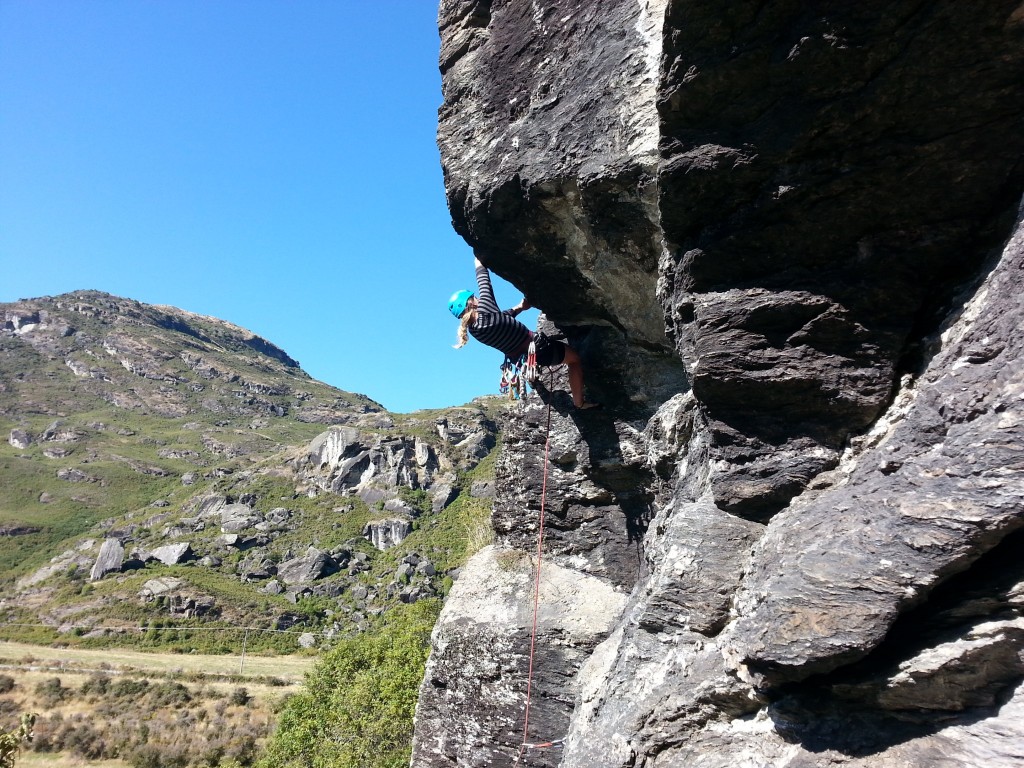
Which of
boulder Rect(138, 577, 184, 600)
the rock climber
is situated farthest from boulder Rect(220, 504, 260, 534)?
the rock climber

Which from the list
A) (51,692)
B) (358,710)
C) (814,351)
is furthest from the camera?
(51,692)

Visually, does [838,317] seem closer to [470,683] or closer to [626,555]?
[626,555]

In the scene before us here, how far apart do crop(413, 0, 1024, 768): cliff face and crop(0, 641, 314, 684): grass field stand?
155 ft

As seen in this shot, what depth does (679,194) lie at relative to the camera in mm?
4504

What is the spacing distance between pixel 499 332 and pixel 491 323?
18cm

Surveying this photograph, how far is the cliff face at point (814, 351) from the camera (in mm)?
3160

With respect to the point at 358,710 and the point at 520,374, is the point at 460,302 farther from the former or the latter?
the point at 358,710

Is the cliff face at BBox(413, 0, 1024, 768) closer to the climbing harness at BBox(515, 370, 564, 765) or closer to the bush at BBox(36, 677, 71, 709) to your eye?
the climbing harness at BBox(515, 370, 564, 765)

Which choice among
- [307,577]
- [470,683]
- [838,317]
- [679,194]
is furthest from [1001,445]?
[307,577]

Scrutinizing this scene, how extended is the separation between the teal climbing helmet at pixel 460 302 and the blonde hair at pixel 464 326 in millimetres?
109

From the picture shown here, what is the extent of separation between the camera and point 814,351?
4.30 metres

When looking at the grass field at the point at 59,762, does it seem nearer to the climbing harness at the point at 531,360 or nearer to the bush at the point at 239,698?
the bush at the point at 239,698

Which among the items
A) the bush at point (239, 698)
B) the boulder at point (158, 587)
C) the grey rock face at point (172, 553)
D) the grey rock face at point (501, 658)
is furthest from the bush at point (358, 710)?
the grey rock face at point (172, 553)

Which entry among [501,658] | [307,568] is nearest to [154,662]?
[307,568]
